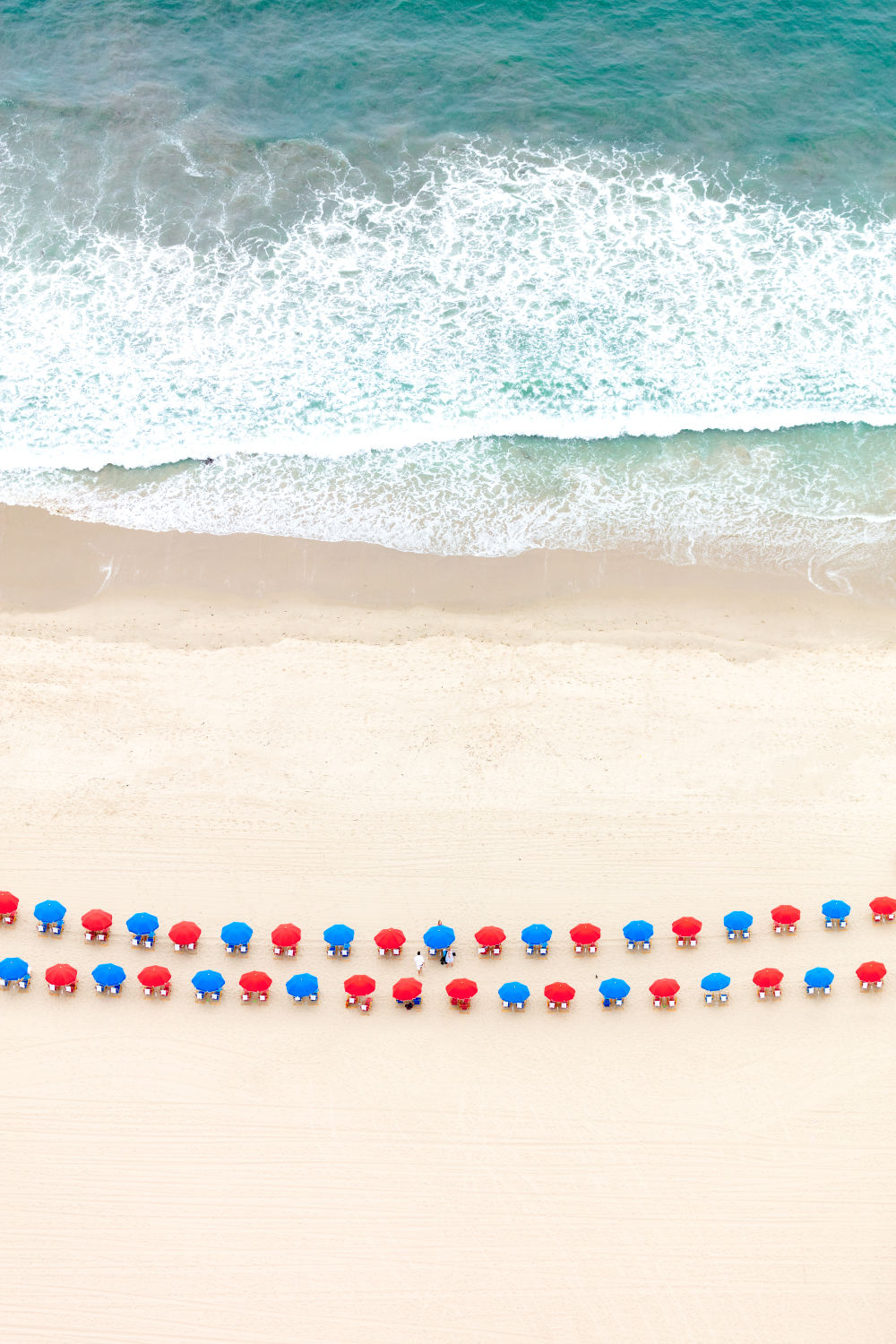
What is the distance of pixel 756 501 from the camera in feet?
109

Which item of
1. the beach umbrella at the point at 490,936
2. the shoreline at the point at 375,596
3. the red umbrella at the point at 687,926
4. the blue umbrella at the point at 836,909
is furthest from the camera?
the shoreline at the point at 375,596

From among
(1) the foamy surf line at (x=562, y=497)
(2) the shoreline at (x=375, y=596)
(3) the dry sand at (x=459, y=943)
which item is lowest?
(3) the dry sand at (x=459, y=943)

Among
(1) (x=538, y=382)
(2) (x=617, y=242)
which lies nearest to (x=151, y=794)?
(1) (x=538, y=382)

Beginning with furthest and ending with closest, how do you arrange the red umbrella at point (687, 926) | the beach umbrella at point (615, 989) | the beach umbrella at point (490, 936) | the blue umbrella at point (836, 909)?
the blue umbrella at point (836, 909) < the red umbrella at point (687, 926) < the beach umbrella at point (490, 936) < the beach umbrella at point (615, 989)

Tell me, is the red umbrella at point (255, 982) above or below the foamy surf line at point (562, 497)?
below

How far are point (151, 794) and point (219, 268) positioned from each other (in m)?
17.5

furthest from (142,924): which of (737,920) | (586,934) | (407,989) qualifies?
(737,920)

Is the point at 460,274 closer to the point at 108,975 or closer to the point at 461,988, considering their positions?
the point at 461,988

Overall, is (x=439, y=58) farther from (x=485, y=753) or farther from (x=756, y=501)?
(x=485, y=753)

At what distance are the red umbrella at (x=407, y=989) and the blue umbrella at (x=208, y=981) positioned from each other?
3.56m

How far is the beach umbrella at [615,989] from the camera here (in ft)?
84.2

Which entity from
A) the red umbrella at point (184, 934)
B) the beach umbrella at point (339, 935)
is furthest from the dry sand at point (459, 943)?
the beach umbrella at point (339, 935)

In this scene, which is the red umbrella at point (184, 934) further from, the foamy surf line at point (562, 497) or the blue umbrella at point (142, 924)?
the foamy surf line at point (562, 497)

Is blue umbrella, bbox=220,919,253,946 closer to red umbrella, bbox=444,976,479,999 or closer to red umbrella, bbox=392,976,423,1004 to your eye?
red umbrella, bbox=392,976,423,1004
